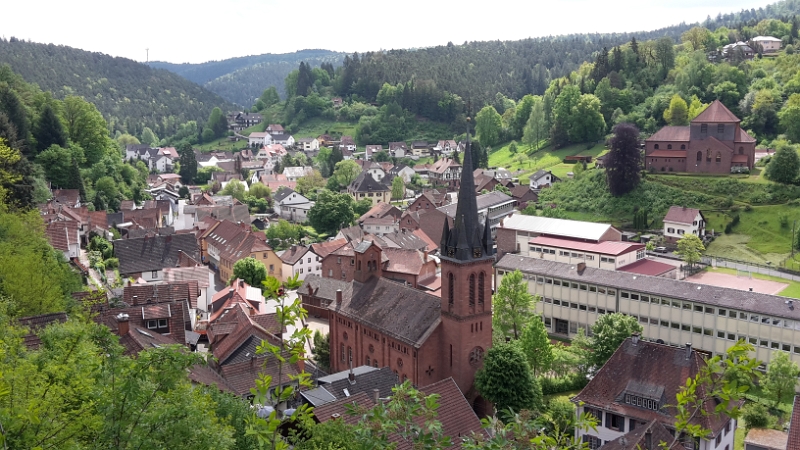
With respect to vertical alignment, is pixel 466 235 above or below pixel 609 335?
above

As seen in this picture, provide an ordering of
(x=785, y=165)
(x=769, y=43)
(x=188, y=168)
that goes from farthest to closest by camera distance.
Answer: (x=769, y=43) < (x=188, y=168) < (x=785, y=165)

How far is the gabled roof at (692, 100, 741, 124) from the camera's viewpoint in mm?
87750

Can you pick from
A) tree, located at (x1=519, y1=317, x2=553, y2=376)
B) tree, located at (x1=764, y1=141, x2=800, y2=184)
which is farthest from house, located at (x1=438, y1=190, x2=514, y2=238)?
tree, located at (x1=519, y1=317, x2=553, y2=376)

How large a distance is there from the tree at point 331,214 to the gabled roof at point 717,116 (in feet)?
158

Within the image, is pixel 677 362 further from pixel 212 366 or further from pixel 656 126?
pixel 656 126

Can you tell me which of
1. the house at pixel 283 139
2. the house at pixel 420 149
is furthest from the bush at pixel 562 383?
the house at pixel 283 139

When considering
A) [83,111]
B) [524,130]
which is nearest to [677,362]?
[83,111]

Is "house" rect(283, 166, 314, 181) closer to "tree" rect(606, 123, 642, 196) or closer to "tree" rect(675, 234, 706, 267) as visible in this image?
"tree" rect(606, 123, 642, 196)

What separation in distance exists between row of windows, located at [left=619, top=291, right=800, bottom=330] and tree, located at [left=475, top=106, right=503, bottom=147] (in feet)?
334

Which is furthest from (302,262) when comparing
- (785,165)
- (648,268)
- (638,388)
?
(785,165)

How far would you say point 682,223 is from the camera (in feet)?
241

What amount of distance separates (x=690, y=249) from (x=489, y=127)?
89.5m

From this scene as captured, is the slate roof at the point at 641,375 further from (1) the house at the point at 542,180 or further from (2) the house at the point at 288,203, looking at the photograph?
(2) the house at the point at 288,203

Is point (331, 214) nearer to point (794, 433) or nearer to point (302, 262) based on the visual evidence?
point (302, 262)
